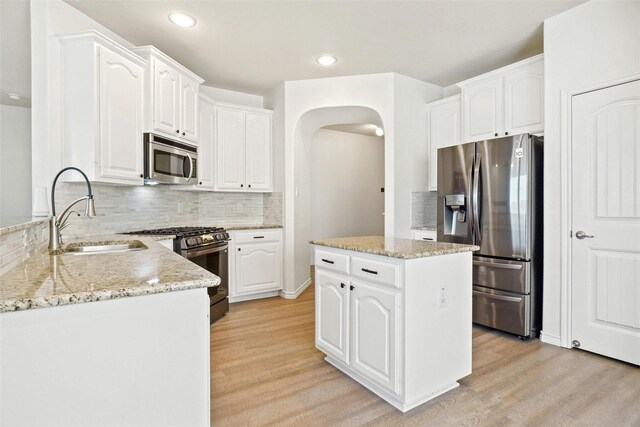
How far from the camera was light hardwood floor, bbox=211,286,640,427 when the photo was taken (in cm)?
176

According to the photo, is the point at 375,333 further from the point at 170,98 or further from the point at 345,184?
the point at 345,184

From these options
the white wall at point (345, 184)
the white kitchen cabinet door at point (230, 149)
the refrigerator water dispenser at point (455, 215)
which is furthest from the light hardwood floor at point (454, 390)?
the white wall at point (345, 184)

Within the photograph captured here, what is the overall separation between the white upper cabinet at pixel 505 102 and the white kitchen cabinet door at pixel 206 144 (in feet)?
9.08

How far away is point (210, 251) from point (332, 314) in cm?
151

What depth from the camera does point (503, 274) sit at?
2.91 metres

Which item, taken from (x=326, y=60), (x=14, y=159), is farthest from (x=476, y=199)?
(x=14, y=159)

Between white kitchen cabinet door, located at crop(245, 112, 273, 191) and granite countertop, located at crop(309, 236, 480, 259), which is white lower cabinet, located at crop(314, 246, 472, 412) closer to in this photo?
granite countertop, located at crop(309, 236, 480, 259)

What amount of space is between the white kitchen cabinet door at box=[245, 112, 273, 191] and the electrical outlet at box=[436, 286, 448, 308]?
2840 millimetres

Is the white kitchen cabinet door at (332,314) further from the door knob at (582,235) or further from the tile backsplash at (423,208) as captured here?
the tile backsplash at (423,208)

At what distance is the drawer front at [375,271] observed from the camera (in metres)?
1.80

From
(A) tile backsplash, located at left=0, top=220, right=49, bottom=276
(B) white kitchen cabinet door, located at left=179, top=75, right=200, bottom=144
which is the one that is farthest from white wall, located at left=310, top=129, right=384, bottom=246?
(A) tile backsplash, located at left=0, top=220, right=49, bottom=276

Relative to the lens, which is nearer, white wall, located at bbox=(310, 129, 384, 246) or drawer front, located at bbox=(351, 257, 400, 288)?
drawer front, located at bbox=(351, 257, 400, 288)

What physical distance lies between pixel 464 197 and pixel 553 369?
1493 millimetres

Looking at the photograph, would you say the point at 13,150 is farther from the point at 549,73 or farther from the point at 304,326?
the point at 549,73
